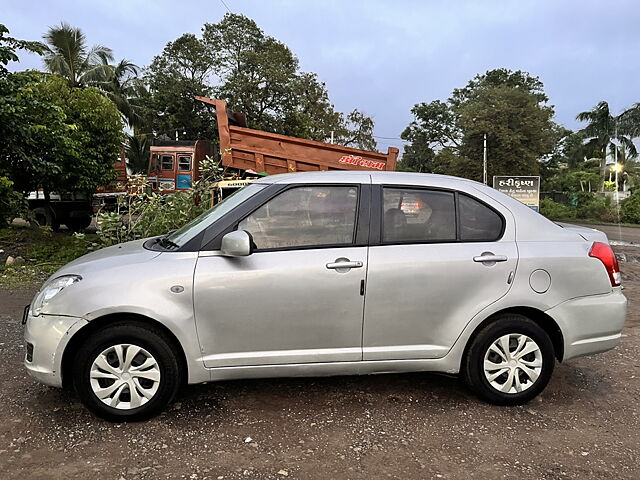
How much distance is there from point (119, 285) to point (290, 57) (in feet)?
95.3

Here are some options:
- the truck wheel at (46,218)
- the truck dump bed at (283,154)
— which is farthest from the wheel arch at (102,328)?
the truck wheel at (46,218)

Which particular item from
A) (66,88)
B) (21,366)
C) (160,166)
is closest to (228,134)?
(66,88)

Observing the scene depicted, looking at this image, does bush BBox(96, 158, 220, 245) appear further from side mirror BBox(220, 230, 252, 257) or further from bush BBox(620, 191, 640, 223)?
bush BBox(620, 191, 640, 223)

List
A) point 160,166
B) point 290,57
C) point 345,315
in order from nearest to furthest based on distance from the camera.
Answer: point 345,315 → point 160,166 → point 290,57

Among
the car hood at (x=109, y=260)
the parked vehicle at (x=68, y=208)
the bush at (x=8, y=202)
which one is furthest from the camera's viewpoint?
the parked vehicle at (x=68, y=208)

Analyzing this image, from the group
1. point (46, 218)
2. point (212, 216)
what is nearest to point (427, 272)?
point (212, 216)

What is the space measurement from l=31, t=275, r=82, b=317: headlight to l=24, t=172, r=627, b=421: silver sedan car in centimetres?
1

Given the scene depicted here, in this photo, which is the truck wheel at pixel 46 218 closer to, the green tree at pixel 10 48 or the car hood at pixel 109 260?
the green tree at pixel 10 48

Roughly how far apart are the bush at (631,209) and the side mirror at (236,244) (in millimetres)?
25046

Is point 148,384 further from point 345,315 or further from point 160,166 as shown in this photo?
point 160,166

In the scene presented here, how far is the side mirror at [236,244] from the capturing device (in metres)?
3.21

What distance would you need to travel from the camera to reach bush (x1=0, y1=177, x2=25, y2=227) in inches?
357

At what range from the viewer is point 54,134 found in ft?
31.2

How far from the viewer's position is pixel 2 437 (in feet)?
10.4
